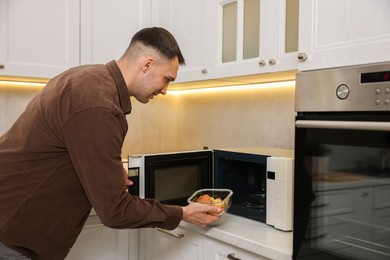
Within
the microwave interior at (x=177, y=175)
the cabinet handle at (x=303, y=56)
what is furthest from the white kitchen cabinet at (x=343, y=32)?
the microwave interior at (x=177, y=175)

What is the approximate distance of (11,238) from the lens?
1.06 m

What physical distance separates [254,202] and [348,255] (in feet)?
1.99

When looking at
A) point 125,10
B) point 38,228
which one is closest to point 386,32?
point 38,228

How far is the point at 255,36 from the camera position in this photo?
1503 mm

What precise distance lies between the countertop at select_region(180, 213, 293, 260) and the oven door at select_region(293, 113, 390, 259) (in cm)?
9

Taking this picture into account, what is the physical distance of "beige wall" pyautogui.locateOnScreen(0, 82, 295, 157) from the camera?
1786 millimetres

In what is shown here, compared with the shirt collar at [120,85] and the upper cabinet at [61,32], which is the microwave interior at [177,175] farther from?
the upper cabinet at [61,32]

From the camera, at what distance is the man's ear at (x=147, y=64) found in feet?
3.74

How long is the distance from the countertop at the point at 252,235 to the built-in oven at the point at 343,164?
0.30ft

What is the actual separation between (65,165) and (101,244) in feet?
2.73

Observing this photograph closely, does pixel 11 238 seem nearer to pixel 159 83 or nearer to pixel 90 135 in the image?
pixel 90 135

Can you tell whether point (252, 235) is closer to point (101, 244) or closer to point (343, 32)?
point (343, 32)

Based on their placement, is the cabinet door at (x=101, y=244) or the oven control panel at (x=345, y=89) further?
the cabinet door at (x=101, y=244)

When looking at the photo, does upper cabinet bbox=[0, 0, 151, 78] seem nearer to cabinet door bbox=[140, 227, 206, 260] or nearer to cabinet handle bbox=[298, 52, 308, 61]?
cabinet door bbox=[140, 227, 206, 260]
